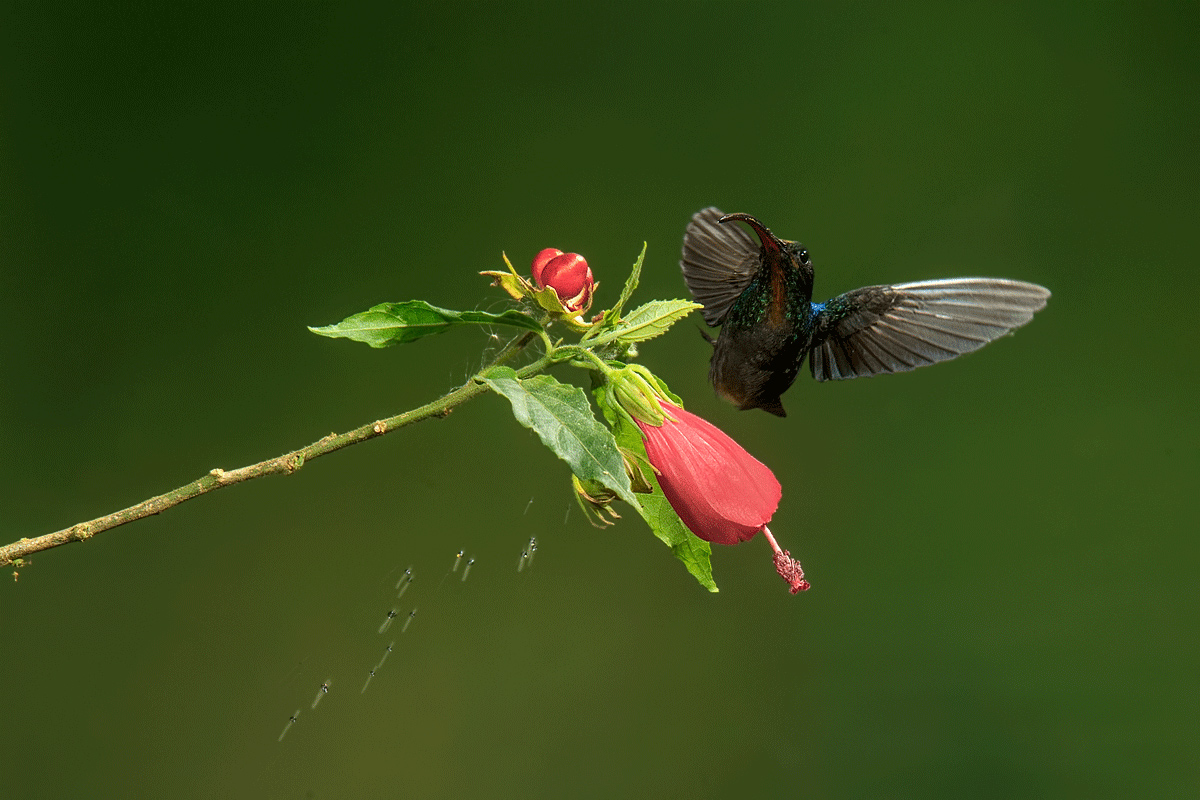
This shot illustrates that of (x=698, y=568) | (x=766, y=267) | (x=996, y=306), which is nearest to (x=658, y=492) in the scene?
(x=698, y=568)

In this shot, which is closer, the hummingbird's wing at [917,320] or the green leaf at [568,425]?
the green leaf at [568,425]

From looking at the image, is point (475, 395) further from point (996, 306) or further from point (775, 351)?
point (996, 306)

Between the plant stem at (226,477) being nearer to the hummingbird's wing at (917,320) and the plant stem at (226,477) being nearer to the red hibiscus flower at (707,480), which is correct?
the red hibiscus flower at (707,480)

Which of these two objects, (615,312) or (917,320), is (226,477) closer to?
(615,312)

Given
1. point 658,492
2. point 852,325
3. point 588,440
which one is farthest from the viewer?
point 852,325

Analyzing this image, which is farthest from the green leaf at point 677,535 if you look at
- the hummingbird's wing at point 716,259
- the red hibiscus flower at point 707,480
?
the hummingbird's wing at point 716,259

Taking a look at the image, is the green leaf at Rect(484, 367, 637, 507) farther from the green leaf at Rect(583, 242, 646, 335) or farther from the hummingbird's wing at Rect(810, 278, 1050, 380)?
the hummingbird's wing at Rect(810, 278, 1050, 380)

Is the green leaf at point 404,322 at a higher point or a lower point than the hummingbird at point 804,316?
higher
